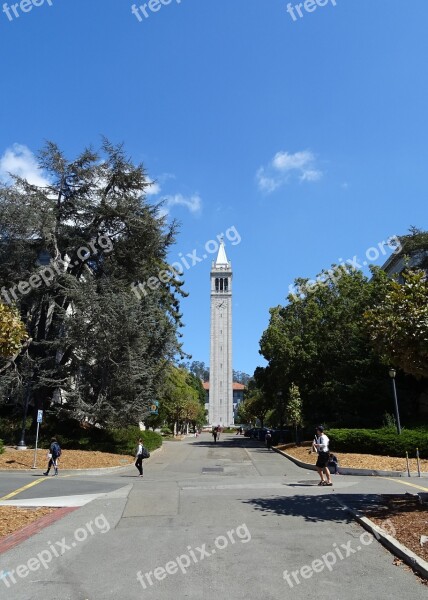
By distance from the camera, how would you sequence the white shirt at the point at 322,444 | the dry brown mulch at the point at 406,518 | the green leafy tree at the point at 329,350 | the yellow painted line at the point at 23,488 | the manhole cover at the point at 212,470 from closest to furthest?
the dry brown mulch at the point at 406,518 → the yellow painted line at the point at 23,488 → the white shirt at the point at 322,444 → the manhole cover at the point at 212,470 → the green leafy tree at the point at 329,350

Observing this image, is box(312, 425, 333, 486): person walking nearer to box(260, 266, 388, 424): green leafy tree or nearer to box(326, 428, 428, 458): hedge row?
box(326, 428, 428, 458): hedge row

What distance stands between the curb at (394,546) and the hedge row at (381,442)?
1353cm

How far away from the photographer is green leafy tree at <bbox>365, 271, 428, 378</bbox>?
1027 centimetres

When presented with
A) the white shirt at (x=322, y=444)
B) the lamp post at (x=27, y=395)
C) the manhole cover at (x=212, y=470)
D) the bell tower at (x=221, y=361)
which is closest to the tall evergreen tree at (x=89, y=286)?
the lamp post at (x=27, y=395)

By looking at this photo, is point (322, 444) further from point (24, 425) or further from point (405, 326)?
point (24, 425)

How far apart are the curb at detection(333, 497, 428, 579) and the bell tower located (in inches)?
4006

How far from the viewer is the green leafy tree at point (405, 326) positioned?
404 inches

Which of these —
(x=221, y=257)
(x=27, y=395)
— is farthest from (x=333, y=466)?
(x=221, y=257)

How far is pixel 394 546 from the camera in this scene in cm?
740

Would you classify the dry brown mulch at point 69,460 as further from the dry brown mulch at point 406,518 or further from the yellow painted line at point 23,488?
the dry brown mulch at point 406,518

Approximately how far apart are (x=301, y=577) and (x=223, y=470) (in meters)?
16.4

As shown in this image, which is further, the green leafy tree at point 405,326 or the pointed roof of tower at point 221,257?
the pointed roof of tower at point 221,257

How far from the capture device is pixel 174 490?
1429 centimetres

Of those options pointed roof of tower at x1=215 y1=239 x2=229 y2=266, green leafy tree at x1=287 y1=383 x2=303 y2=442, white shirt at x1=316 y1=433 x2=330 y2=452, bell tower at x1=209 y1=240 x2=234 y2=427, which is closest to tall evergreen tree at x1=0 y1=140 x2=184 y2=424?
green leafy tree at x1=287 y1=383 x2=303 y2=442
